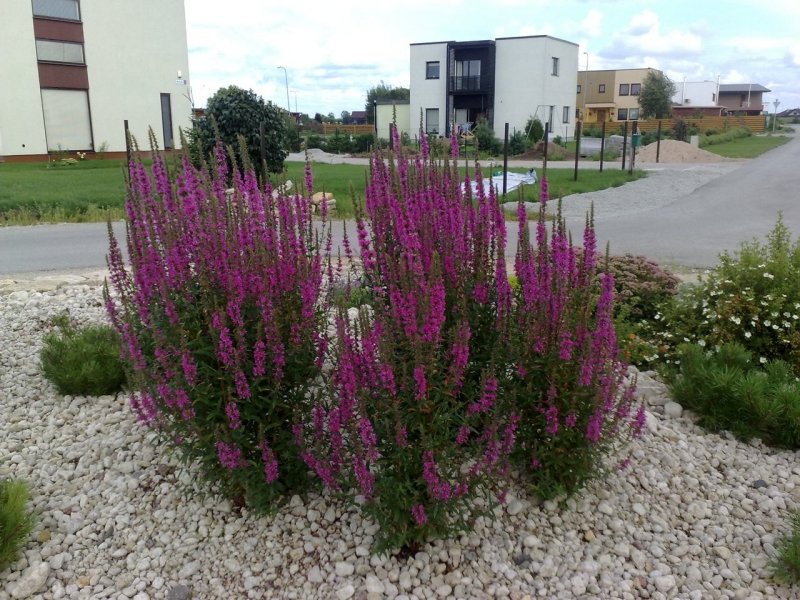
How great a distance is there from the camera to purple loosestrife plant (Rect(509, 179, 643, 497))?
10.5 ft

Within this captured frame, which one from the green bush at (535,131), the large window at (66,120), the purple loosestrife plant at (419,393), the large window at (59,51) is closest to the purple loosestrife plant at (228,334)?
the purple loosestrife plant at (419,393)

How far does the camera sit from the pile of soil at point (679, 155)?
35.2m

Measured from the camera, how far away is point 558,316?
10.5 feet

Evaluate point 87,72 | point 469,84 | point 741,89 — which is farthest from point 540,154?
point 741,89

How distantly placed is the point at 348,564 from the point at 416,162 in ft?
7.71

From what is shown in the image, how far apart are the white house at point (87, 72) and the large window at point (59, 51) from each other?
4 cm

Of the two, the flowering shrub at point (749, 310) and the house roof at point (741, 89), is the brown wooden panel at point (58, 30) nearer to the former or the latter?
the flowering shrub at point (749, 310)

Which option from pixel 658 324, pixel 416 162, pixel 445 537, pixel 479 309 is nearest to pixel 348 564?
pixel 445 537

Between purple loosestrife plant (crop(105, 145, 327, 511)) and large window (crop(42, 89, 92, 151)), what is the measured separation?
1313 inches

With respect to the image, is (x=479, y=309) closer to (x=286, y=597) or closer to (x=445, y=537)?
(x=445, y=537)

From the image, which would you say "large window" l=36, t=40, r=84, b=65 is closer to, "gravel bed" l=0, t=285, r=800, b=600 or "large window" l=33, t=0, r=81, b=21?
"large window" l=33, t=0, r=81, b=21

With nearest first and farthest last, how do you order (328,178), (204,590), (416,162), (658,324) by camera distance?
(204,590)
(416,162)
(658,324)
(328,178)

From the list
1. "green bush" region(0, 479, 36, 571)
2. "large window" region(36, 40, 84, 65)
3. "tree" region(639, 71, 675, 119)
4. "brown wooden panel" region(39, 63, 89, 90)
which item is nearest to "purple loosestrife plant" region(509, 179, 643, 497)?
"green bush" region(0, 479, 36, 571)

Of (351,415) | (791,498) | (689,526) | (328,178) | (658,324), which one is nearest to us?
(351,415)
